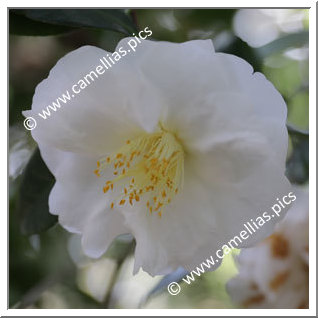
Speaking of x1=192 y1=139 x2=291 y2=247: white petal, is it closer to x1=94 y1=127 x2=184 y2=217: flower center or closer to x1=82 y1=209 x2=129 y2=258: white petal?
x1=94 y1=127 x2=184 y2=217: flower center

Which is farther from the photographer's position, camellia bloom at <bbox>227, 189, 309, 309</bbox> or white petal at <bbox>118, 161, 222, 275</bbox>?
camellia bloom at <bbox>227, 189, 309, 309</bbox>

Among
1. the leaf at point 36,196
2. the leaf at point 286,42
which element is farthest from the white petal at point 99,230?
the leaf at point 286,42

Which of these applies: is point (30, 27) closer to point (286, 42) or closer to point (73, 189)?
point (73, 189)

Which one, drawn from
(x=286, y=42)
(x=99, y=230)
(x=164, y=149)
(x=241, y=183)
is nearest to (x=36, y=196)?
(x=99, y=230)

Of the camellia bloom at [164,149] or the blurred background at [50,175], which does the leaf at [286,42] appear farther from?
the camellia bloom at [164,149]

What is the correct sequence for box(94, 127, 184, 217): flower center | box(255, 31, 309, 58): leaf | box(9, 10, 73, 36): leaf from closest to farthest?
box(94, 127, 184, 217): flower center, box(9, 10, 73, 36): leaf, box(255, 31, 309, 58): leaf

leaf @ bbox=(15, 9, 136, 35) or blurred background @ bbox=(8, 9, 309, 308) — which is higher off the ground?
leaf @ bbox=(15, 9, 136, 35)

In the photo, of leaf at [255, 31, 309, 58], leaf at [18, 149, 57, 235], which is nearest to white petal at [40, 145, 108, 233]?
leaf at [18, 149, 57, 235]
